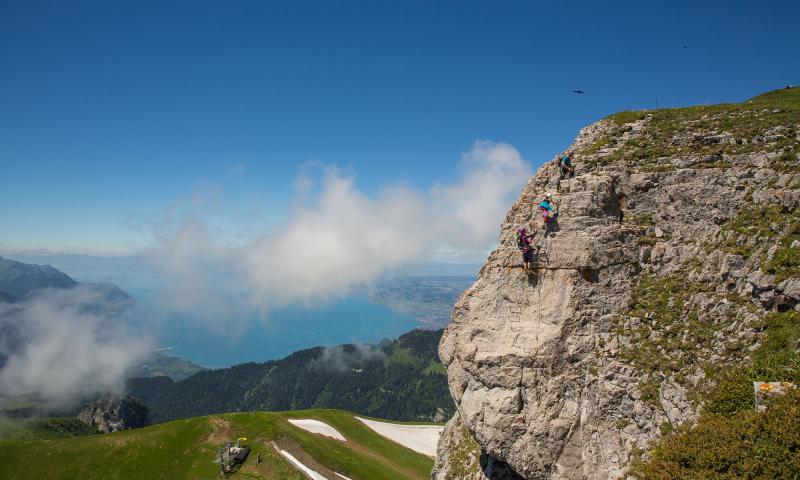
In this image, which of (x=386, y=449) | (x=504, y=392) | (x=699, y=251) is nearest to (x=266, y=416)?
(x=386, y=449)

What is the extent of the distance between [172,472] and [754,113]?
221 feet

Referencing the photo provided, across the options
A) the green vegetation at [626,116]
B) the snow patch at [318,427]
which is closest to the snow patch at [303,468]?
the snow patch at [318,427]

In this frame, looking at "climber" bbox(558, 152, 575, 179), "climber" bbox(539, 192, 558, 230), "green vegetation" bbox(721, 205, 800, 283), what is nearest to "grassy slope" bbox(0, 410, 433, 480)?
"climber" bbox(539, 192, 558, 230)

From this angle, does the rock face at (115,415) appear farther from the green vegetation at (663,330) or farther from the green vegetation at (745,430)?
the green vegetation at (745,430)

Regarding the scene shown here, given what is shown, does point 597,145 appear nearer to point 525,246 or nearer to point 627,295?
point 525,246

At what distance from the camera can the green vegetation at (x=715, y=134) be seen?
21547 mm

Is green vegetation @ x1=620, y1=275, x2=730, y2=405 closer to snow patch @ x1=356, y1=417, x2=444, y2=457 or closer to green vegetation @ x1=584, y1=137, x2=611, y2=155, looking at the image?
green vegetation @ x1=584, y1=137, x2=611, y2=155

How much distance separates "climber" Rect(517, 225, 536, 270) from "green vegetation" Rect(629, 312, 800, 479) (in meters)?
10.2

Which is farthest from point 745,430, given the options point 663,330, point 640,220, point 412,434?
point 412,434

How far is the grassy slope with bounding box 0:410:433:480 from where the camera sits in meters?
47.8

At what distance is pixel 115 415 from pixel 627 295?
202014 mm

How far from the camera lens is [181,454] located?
50.7 metres

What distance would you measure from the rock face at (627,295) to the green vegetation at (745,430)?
2.91 feet

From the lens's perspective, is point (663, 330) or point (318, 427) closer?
point (663, 330)
